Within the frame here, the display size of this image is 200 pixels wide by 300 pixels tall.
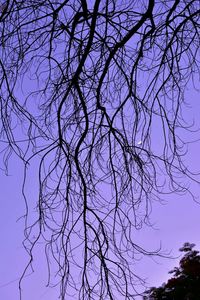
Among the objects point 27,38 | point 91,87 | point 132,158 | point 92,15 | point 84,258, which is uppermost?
point 27,38

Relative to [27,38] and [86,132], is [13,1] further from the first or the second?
[86,132]

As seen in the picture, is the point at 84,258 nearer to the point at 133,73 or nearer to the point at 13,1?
the point at 133,73

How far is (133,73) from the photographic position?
2.79 m

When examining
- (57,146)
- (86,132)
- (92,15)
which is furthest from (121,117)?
(92,15)

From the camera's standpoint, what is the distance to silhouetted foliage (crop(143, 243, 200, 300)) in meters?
5.14

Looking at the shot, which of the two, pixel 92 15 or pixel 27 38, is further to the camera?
pixel 27 38

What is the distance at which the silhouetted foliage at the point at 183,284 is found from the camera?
5.14 metres

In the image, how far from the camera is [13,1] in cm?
279

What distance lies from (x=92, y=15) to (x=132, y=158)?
863 mm

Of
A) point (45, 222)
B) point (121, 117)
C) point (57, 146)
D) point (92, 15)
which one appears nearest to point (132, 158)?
point (121, 117)

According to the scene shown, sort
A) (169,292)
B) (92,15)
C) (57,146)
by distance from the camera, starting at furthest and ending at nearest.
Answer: (169,292) < (57,146) < (92,15)

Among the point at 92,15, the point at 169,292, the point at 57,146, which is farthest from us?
the point at 169,292

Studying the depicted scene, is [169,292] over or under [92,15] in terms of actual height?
under

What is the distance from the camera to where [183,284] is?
5203mm
